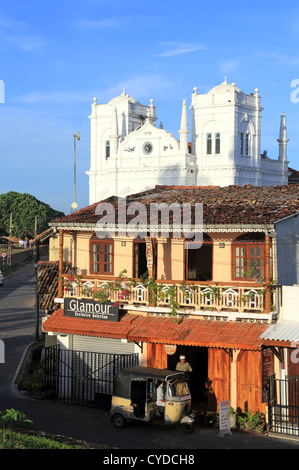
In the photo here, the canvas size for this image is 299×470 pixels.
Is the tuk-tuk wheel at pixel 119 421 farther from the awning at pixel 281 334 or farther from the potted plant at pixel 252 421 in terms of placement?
the awning at pixel 281 334

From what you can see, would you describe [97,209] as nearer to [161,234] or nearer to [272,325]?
[161,234]

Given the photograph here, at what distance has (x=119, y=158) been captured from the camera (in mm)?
74812

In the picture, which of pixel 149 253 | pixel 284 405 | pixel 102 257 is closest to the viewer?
pixel 284 405

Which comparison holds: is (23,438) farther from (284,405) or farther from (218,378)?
(284,405)

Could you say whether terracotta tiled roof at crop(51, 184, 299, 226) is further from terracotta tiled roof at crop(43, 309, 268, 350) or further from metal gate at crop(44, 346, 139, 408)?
metal gate at crop(44, 346, 139, 408)

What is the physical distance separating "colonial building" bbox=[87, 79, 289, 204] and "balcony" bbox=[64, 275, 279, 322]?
4834 cm

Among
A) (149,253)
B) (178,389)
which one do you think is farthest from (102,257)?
(178,389)

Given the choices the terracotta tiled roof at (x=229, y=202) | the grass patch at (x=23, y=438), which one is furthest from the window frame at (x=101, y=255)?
the grass patch at (x=23, y=438)

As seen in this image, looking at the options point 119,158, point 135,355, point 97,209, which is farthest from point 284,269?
point 119,158

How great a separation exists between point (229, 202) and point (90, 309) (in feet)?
20.4

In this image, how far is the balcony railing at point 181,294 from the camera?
21.0m

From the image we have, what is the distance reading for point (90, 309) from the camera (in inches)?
926

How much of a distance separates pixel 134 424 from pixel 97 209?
8310 mm

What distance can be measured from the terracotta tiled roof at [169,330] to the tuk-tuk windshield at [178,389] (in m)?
1.38
